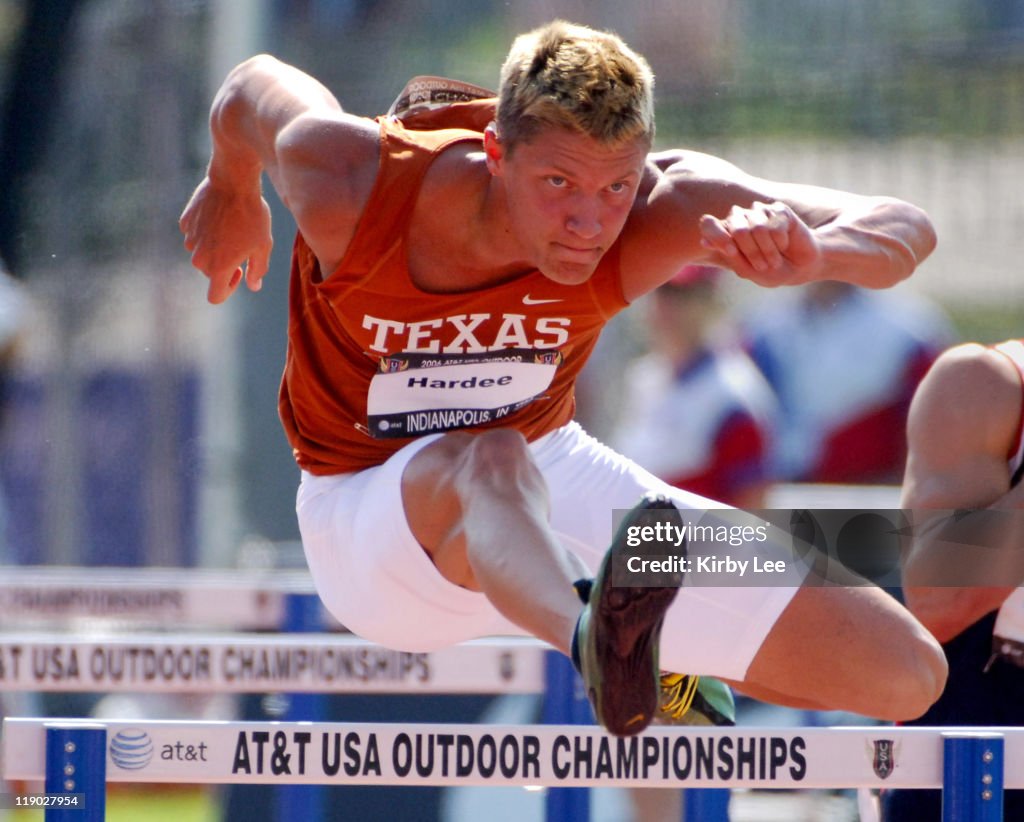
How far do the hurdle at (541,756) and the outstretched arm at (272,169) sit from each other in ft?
2.82

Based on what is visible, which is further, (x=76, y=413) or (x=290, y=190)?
(x=76, y=413)

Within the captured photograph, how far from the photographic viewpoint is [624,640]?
236 cm

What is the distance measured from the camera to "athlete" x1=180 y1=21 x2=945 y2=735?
2.72m

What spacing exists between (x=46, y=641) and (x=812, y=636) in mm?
1798

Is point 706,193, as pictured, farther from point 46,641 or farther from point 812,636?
point 46,641

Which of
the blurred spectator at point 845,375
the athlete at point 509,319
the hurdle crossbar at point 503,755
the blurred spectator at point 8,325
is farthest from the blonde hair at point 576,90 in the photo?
the blurred spectator at point 8,325

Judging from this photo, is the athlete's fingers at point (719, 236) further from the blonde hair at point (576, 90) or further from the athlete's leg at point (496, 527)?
the athlete's leg at point (496, 527)

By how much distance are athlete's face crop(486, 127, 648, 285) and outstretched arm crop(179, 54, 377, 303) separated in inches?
11.3

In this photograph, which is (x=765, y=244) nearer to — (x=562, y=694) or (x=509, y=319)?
(x=509, y=319)

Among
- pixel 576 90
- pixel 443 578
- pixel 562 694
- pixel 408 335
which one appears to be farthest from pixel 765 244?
pixel 562 694

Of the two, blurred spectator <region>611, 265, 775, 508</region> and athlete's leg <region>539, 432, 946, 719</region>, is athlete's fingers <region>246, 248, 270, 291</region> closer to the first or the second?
athlete's leg <region>539, 432, 946, 719</region>

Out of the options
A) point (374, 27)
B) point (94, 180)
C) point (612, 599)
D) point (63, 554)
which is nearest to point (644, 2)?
point (374, 27)

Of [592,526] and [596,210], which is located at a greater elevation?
[596,210]

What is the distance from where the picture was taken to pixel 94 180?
578 centimetres
